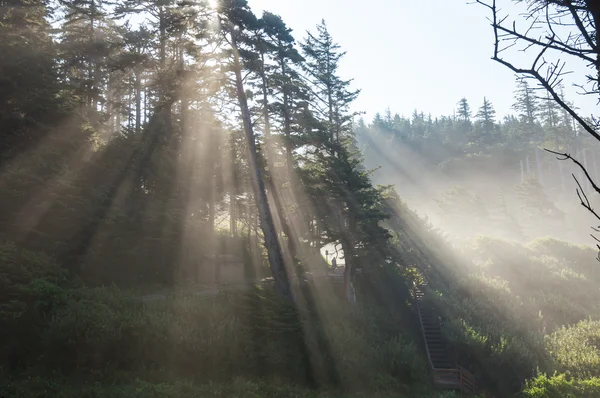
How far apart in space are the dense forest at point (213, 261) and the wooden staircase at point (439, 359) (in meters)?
0.15

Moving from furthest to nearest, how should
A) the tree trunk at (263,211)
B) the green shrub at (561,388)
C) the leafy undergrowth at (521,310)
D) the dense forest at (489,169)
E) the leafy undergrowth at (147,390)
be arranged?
the dense forest at (489,169)
the leafy undergrowth at (521,310)
the tree trunk at (263,211)
the green shrub at (561,388)
the leafy undergrowth at (147,390)

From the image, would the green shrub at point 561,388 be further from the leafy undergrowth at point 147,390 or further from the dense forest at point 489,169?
the dense forest at point 489,169

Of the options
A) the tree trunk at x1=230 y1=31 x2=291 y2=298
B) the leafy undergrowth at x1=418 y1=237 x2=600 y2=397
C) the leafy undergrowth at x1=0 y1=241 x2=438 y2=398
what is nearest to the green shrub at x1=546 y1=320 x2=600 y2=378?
the leafy undergrowth at x1=418 y1=237 x2=600 y2=397

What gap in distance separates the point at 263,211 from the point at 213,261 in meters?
5.72

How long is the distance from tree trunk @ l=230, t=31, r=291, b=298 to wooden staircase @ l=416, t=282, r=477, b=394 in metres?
9.44

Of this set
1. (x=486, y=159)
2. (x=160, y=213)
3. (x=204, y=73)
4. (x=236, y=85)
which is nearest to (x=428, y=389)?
(x=160, y=213)

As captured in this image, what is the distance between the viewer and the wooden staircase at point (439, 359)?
19.6 m

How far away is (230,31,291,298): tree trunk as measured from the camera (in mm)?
18641

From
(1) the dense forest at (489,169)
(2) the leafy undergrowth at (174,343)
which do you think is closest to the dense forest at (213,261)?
(2) the leafy undergrowth at (174,343)

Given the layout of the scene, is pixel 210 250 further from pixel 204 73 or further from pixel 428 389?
pixel 428 389

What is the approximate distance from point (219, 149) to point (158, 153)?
5.23 meters

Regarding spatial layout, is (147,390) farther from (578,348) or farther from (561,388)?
(578,348)

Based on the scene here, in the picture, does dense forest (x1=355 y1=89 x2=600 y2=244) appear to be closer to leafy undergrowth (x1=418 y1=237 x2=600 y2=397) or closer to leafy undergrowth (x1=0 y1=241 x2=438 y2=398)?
leafy undergrowth (x1=418 y1=237 x2=600 y2=397)

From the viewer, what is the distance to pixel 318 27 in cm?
3584
